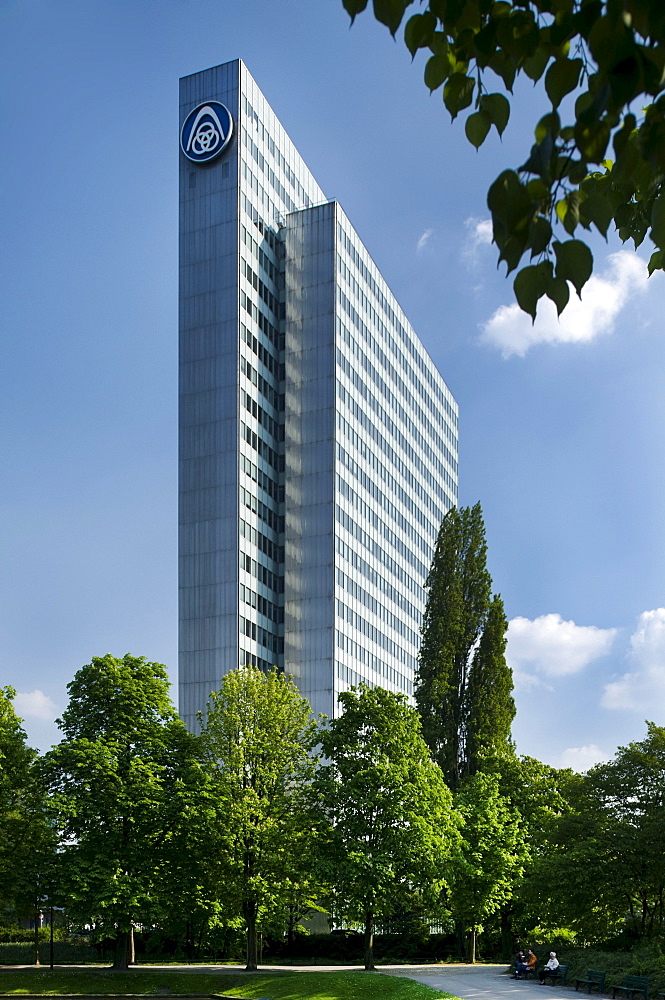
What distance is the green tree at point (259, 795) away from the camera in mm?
45156

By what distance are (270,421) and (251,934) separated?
6042 cm

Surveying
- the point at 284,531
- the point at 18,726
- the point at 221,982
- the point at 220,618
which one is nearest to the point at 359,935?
the point at 221,982

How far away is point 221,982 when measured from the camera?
41031mm

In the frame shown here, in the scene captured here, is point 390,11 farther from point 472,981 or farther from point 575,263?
point 472,981

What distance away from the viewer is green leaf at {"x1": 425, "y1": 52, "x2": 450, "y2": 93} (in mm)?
4957

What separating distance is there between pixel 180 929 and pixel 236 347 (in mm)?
57784

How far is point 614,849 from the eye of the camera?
127 feet

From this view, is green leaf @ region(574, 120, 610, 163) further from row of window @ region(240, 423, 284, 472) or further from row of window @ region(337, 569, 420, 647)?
row of window @ region(337, 569, 420, 647)

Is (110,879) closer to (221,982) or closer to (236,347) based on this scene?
(221,982)

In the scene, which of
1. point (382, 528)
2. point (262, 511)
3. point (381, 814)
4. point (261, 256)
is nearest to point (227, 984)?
point (381, 814)

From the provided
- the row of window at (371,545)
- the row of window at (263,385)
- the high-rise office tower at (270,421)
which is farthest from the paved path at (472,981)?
the row of window at (263,385)

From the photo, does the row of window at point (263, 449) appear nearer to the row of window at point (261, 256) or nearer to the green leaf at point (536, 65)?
the row of window at point (261, 256)

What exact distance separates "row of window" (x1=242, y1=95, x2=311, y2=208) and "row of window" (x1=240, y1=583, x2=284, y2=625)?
40.7 m

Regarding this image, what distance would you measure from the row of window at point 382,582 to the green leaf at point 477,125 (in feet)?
306
